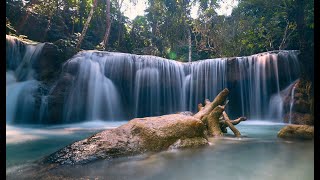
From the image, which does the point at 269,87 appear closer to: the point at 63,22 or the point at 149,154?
the point at 149,154

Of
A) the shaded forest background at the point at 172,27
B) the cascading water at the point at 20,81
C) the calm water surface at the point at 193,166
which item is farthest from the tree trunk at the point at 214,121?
the cascading water at the point at 20,81

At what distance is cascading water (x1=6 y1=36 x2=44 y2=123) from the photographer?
12.0 m

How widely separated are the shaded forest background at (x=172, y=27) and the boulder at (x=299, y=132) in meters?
7.98

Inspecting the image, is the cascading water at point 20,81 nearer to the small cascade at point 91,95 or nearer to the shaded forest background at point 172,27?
the small cascade at point 91,95

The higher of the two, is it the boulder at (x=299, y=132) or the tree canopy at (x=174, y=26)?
the tree canopy at (x=174, y=26)

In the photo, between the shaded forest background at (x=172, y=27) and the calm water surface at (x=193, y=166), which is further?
the shaded forest background at (x=172, y=27)

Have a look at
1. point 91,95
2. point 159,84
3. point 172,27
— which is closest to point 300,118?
point 159,84

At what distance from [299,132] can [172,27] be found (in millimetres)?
22635

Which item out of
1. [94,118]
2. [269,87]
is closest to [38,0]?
[94,118]

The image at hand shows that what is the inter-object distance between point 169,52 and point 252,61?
1416cm

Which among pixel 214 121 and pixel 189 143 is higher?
pixel 214 121

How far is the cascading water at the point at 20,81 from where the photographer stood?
12.0 m

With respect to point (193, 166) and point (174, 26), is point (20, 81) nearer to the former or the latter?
point (193, 166)

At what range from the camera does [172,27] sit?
1085 inches
